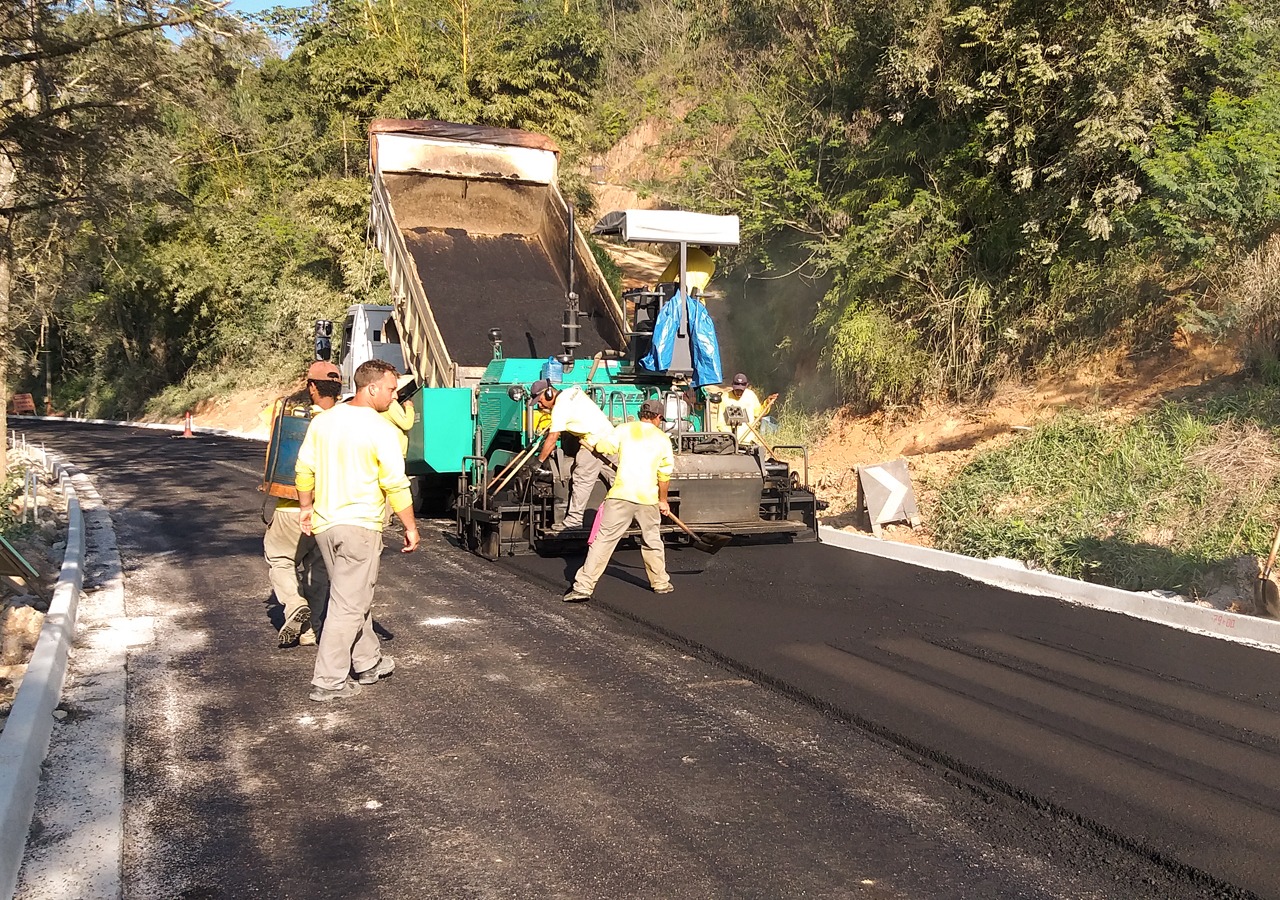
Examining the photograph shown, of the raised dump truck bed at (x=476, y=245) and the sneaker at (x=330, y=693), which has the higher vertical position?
the raised dump truck bed at (x=476, y=245)

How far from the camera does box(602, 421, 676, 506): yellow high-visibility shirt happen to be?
28.2ft

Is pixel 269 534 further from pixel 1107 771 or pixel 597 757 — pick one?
pixel 1107 771

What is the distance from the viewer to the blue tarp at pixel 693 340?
1102 cm

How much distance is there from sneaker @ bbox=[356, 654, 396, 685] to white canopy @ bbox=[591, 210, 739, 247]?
5415 mm

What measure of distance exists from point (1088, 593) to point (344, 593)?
17.6 feet

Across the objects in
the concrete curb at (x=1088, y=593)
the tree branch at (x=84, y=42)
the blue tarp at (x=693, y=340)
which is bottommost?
the concrete curb at (x=1088, y=593)

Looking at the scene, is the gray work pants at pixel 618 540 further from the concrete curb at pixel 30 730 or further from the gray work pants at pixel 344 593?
the concrete curb at pixel 30 730

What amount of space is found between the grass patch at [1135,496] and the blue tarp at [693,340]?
8.95 feet

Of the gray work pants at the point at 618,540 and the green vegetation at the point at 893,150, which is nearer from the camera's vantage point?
the gray work pants at the point at 618,540

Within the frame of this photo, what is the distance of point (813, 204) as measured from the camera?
17.4m

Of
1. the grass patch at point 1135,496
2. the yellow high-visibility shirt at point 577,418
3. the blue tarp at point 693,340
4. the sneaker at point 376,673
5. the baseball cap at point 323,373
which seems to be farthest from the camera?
the blue tarp at point 693,340

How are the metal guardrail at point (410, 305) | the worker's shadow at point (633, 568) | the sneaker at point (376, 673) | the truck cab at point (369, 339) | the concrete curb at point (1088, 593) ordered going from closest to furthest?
the sneaker at point (376, 673)
the concrete curb at point (1088, 593)
the worker's shadow at point (633, 568)
the metal guardrail at point (410, 305)
the truck cab at point (369, 339)

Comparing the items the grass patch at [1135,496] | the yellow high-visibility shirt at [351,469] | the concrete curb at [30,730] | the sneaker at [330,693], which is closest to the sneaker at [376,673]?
the sneaker at [330,693]

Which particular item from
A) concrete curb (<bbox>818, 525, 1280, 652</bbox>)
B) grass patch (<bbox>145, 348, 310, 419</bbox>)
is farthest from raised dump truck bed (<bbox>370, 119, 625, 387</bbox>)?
grass patch (<bbox>145, 348, 310, 419</bbox>)
